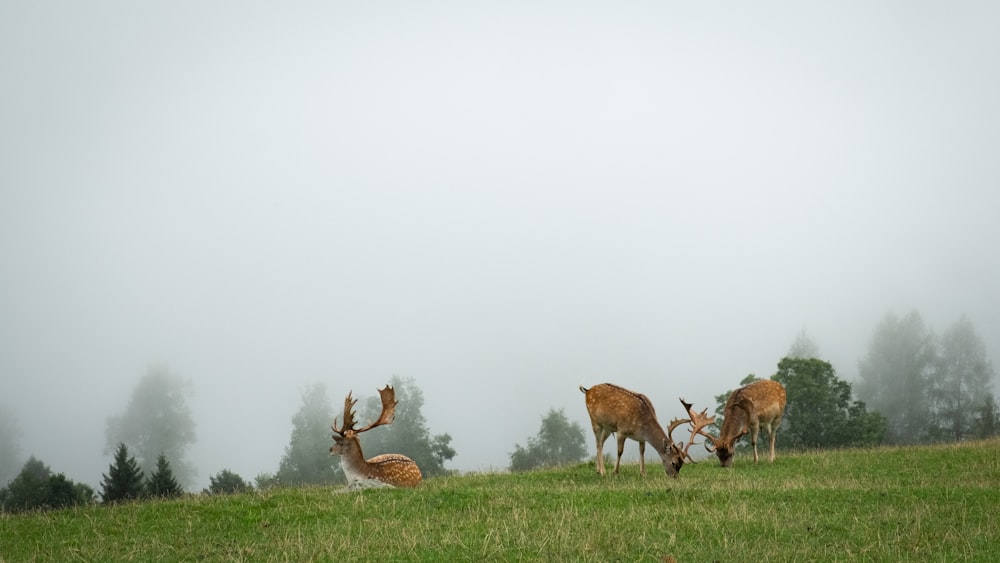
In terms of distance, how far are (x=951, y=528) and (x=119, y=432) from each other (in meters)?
80.7

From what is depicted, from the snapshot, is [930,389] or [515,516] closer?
[515,516]

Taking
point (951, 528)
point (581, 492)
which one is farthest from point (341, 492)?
point (951, 528)

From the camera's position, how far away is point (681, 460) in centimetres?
1869

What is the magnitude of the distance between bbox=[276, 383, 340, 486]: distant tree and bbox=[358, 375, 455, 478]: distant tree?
3.80m

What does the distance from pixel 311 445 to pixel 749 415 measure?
52822 mm

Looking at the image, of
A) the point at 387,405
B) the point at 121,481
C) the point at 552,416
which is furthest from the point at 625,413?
the point at 552,416

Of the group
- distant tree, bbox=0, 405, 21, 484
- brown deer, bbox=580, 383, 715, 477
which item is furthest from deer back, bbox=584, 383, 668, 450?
distant tree, bbox=0, 405, 21, 484

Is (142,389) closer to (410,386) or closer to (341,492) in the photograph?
(410,386)

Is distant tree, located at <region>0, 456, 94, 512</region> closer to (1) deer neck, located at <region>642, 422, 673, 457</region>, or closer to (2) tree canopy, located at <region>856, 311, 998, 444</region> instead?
(1) deer neck, located at <region>642, 422, 673, 457</region>

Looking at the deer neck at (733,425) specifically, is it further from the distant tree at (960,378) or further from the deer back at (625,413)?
the distant tree at (960,378)

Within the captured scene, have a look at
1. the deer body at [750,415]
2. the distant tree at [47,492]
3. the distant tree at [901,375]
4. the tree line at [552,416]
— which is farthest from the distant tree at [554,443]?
the deer body at [750,415]

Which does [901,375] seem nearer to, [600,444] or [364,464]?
[600,444]

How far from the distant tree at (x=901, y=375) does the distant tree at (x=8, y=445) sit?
8818 cm

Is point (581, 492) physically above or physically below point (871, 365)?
below
